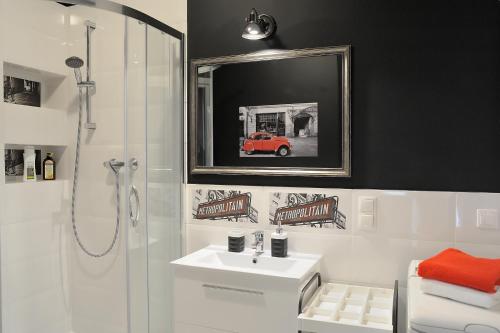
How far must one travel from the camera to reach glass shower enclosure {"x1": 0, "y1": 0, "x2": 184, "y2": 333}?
2.30 m

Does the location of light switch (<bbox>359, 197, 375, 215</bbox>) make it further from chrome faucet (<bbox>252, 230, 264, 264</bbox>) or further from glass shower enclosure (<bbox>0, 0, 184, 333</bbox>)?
glass shower enclosure (<bbox>0, 0, 184, 333</bbox>)

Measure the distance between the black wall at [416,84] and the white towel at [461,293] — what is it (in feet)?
2.12

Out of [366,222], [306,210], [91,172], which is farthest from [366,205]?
[91,172]

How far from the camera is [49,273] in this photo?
291 cm

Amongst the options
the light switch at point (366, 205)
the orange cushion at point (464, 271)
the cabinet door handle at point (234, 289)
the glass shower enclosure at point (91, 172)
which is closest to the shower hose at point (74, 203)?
the glass shower enclosure at point (91, 172)

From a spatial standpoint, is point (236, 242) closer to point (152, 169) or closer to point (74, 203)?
point (152, 169)

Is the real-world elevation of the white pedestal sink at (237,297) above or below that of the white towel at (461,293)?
below

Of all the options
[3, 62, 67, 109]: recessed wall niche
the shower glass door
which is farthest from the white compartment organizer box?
[3, 62, 67, 109]: recessed wall niche

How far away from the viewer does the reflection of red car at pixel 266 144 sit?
7.86 feet

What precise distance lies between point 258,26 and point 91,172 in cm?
155

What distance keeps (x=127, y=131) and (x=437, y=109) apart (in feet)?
5.24

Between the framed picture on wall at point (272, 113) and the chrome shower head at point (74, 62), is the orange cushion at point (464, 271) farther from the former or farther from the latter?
the chrome shower head at point (74, 62)

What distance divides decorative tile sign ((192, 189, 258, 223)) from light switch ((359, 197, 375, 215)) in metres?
0.62

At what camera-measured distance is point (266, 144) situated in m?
2.44
